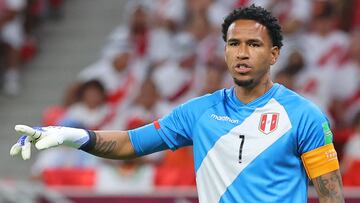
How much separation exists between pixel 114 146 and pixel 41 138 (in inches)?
20.4

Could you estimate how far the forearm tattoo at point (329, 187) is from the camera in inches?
180

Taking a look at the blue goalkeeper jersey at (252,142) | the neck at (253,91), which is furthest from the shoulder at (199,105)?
the neck at (253,91)

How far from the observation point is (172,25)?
1116cm

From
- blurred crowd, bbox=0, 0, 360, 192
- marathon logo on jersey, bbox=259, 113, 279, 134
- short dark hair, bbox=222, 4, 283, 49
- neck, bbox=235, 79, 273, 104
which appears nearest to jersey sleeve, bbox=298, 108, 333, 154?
marathon logo on jersey, bbox=259, 113, 279, 134

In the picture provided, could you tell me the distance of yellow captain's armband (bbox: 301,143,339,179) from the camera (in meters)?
4.54

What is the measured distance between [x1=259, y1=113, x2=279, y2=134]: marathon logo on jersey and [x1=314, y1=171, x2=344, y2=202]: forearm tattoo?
12.3 inches

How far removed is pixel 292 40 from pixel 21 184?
3043 millimetres

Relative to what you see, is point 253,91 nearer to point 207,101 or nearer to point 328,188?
point 207,101

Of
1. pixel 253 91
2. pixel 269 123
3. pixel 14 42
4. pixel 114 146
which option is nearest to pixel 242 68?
pixel 253 91

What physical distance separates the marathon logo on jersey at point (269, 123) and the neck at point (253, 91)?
14 centimetres

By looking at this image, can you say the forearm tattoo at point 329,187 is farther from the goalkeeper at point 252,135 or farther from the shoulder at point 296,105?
the shoulder at point 296,105

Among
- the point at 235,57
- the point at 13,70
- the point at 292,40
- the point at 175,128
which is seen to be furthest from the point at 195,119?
the point at 13,70

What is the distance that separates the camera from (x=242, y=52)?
464cm

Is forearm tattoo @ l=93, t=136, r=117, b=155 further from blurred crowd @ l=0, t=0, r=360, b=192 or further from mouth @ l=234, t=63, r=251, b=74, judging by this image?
blurred crowd @ l=0, t=0, r=360, b=192
